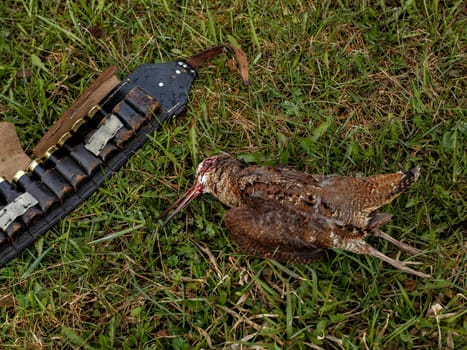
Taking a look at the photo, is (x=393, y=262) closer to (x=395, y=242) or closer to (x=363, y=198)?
(x=395, y=242)

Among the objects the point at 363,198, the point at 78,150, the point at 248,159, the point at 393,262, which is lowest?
the point at 393,262

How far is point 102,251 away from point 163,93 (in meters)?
1.42

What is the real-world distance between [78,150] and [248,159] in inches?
53.7

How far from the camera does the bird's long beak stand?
4.36m

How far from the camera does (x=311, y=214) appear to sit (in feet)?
12.9

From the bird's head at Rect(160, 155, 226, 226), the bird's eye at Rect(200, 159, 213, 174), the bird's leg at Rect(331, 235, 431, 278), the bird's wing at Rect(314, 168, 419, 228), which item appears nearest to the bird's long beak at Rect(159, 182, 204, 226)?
the bird's head at Rect(160, 155, 226, 226)

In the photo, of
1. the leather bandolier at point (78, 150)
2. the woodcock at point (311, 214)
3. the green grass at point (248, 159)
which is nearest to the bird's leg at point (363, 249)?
the woodcock at point (311, 214)

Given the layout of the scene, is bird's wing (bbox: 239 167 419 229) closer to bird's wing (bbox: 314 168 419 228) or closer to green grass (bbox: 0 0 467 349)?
bird's wing (bbox: 314 168 419 228)

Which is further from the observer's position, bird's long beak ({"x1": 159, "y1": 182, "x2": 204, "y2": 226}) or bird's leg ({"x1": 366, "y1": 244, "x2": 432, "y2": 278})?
bird's long beak ({"x1": 159, "y1": 182, "x2": 204, "y2": 226})

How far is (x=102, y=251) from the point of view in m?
4.34

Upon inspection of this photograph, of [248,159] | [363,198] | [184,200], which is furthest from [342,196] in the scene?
[184,200]

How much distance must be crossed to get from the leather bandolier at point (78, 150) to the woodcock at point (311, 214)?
1.13 metres

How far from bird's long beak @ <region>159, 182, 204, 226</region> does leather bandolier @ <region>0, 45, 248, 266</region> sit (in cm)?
61

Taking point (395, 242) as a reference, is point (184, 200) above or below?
above
